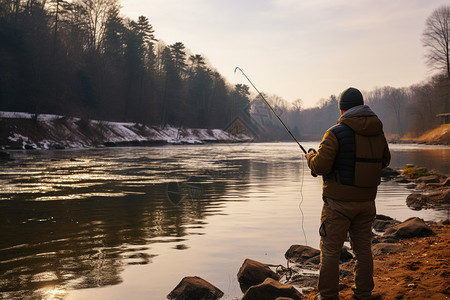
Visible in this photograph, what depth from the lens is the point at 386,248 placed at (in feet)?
23.9

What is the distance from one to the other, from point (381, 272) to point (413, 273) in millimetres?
503

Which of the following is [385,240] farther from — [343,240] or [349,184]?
[349,184]

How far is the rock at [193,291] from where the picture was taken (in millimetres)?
5355

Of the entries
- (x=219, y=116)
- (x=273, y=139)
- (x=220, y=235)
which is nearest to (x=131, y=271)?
(x=220, y=235)

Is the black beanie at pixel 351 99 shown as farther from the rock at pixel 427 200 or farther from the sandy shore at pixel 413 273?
the rock at pixel 427 200

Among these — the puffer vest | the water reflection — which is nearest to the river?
the water reflection

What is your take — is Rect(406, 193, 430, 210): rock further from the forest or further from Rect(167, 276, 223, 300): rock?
the forest

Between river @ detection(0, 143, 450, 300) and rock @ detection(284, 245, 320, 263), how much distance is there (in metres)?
0.19

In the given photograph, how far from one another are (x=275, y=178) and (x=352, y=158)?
16528mm

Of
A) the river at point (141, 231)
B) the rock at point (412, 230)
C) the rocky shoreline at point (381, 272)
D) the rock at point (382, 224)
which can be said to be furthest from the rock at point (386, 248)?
the rock at point (382, 224)

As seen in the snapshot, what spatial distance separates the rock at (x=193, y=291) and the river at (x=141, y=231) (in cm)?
20

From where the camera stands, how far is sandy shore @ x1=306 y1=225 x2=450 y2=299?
4605 mm

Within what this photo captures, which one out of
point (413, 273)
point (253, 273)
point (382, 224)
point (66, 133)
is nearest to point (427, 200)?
point (382, 224)

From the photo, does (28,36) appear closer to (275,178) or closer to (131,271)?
(275,178)
